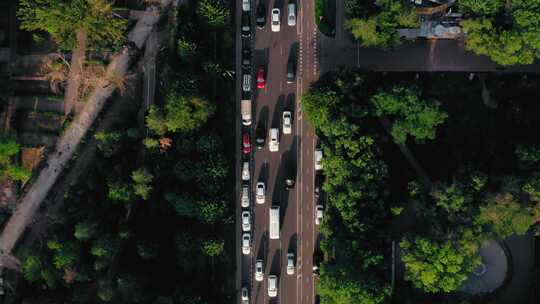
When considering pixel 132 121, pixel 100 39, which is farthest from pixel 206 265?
pixel 100 39

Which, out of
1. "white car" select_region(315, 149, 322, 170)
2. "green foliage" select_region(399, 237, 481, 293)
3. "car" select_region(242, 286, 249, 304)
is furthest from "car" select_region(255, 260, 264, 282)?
"green foliage" select_region(399, 237, 481, 293)

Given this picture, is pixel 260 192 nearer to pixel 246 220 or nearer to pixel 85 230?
pixel 246 220

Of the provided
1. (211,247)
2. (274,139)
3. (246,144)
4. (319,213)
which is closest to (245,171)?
(246,144)

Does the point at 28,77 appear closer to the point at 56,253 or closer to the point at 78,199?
the point at 78,199

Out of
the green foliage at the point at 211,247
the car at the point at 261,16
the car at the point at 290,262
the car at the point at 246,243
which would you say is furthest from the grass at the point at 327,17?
the green foliage at the point at 211,247

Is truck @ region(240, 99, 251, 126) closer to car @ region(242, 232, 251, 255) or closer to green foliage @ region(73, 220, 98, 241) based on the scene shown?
car @ region(242, 232, 251, 255)

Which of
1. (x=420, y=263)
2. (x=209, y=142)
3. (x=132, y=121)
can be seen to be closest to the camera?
(x=420, y=263)

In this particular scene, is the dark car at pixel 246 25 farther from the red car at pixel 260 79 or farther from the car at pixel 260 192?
the car at pixel 260 192
